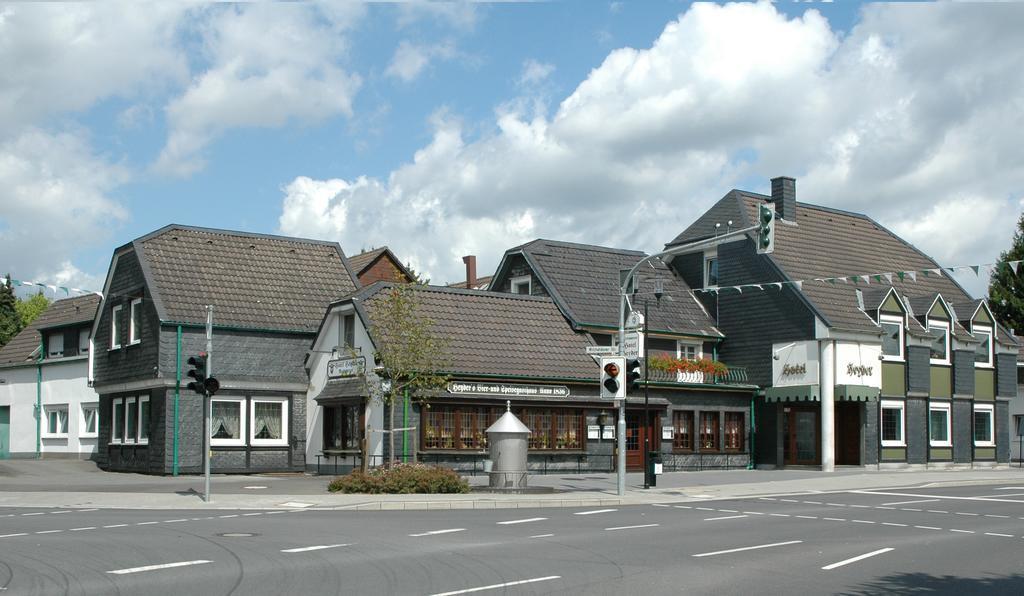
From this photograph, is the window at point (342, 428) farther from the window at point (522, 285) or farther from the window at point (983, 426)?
the window at point (983, 426)

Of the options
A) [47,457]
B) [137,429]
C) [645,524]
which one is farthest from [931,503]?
[47,457]

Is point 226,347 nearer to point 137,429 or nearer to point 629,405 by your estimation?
point 137,429

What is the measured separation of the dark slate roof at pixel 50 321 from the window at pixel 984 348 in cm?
3610

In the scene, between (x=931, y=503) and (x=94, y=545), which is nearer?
(x=94, y=545)

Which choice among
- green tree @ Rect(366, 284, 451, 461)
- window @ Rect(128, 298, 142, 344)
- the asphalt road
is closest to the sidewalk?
the asphalt road

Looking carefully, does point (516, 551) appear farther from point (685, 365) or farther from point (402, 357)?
point (685, 365)

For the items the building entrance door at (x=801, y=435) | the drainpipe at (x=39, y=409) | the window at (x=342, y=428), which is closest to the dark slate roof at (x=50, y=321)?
the drainpipe at (x=39, y=409)

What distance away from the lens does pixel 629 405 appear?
121 feet

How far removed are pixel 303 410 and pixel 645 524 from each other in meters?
20.8

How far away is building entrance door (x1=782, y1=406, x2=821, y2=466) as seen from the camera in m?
41.1

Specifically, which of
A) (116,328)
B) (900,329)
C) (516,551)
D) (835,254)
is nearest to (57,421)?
(116,328)

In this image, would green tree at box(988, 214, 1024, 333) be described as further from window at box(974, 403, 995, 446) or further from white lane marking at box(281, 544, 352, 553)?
white lane marking at box(281, 544, 352, 553)

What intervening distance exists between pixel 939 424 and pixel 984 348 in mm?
4442

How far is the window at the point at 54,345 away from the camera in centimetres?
4766
